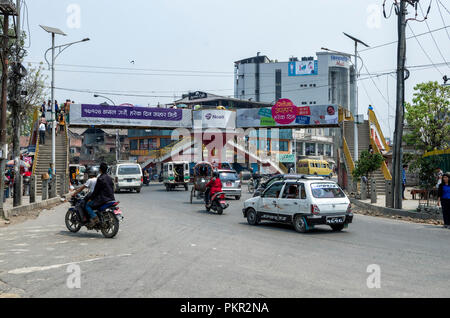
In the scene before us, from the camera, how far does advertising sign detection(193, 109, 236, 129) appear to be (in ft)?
152

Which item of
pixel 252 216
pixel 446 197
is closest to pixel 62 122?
pixel 252 216

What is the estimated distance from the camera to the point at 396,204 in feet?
65.6

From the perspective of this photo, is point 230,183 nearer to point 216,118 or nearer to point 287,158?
point 216,118

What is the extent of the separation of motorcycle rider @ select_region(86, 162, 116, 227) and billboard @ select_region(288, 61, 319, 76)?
3592 inches

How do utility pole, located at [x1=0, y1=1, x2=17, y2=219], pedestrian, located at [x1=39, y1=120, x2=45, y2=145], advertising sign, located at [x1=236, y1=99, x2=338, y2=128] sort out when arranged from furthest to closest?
advertising sign, located at [x1=236, y1=99, x2=338, y2=128]
pedestrian, located at [x1=39, y1=120, x2=45, y2=145]
utility pole, located at [x1=0, y1=1, x2=17, y2=219]

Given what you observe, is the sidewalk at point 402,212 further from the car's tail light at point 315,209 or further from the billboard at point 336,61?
the billboard at point 336,61

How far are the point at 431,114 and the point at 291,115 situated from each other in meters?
12.8

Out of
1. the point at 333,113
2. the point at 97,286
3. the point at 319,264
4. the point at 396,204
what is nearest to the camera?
the point at 97,286

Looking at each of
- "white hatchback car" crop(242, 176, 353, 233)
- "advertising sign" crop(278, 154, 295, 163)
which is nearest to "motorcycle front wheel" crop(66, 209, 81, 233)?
"white hatchback car" crop(242, 176, 353, 233)

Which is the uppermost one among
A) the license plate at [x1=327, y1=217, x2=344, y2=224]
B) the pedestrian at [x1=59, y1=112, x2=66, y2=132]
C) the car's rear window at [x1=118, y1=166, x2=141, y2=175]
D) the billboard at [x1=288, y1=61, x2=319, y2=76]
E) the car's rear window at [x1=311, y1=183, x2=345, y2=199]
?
the billboard at [x1=288, y1=61, x2=319, y2=76]

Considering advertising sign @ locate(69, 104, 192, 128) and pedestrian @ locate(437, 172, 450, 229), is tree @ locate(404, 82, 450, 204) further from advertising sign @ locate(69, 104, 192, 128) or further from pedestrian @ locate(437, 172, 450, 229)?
pedestrian @ locate(437, 172, 450, 229)
